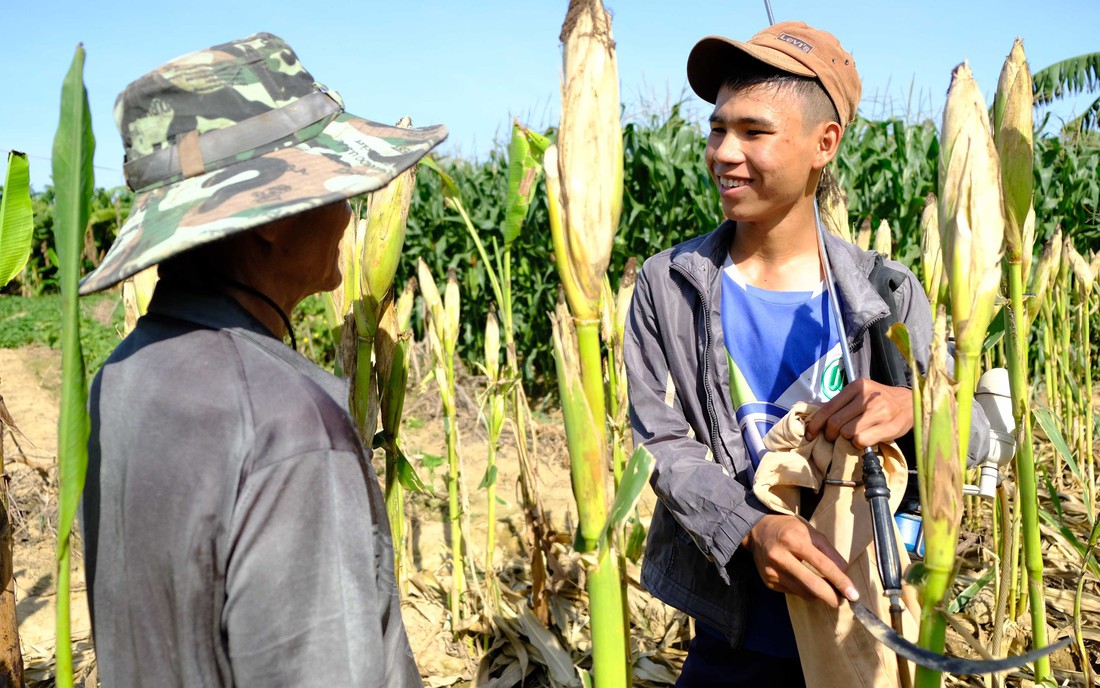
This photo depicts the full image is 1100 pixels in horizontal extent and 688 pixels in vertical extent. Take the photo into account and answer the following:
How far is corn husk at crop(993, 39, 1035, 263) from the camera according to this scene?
162 cm

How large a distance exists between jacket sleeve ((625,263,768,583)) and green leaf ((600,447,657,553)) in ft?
1.44

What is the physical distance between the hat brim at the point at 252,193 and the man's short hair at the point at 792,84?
35.4 inches

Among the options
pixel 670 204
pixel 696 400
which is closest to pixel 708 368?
pixel 696 400

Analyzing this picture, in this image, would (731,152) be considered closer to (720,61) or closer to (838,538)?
(720,61)

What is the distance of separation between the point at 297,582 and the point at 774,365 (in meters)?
1.22

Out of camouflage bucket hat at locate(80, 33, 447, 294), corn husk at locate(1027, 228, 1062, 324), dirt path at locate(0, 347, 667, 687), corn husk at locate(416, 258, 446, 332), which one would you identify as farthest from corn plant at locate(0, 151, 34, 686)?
corn husk at locate(1027, 228, 1062, 324)

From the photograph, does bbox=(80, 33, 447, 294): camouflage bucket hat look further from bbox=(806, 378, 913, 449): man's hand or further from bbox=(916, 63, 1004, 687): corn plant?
bbox=(806, 378, 913, 449): man's hand

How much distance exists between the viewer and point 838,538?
1565 millimetres

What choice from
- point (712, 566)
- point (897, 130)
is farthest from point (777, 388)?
point (897, 130)

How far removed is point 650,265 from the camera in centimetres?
200

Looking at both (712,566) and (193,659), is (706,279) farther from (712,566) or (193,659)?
(193,659)

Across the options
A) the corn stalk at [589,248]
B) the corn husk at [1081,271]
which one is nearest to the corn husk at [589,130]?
the corn stalk at [589,248]

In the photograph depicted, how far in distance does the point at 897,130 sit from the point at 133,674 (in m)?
8.02

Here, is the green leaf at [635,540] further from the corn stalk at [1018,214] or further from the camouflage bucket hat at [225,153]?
the camouflage bucket hat at [225,153]
